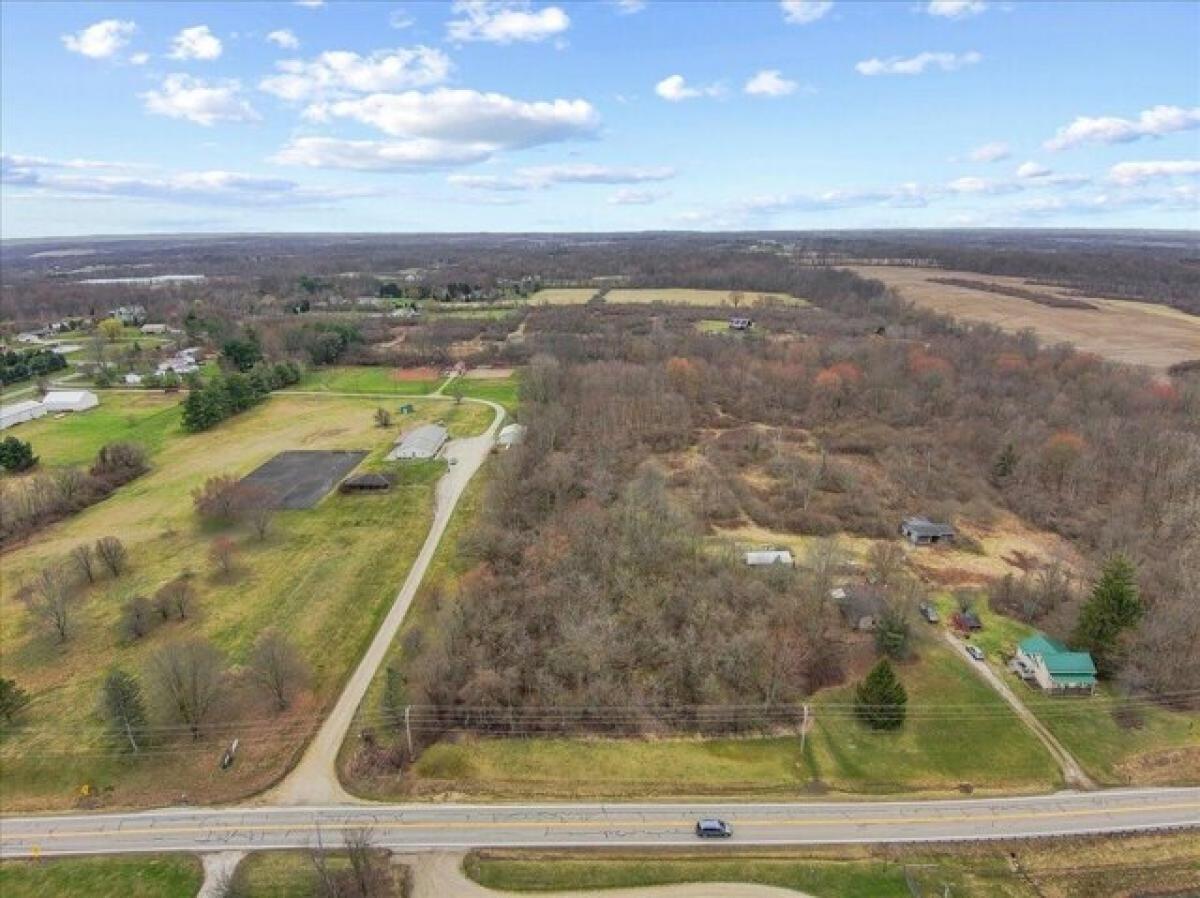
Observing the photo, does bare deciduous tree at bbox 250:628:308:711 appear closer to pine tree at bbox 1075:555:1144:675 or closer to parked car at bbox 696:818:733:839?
parked car at bbox 696:818:733:839

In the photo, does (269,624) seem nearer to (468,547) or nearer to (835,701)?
(468,547)

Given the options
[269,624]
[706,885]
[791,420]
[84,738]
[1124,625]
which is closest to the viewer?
[706,885]

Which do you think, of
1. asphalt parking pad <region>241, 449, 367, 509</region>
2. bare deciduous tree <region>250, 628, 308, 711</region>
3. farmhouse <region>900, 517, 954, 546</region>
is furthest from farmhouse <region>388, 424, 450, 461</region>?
farmhouse <region>900, 517, 954, 546</region>

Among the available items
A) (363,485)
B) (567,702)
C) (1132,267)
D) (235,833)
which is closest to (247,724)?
(235,833)

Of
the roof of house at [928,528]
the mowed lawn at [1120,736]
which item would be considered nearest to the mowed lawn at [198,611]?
the mowed lawn at [1120,736]

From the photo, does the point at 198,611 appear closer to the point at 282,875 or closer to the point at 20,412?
the point at 282,875
